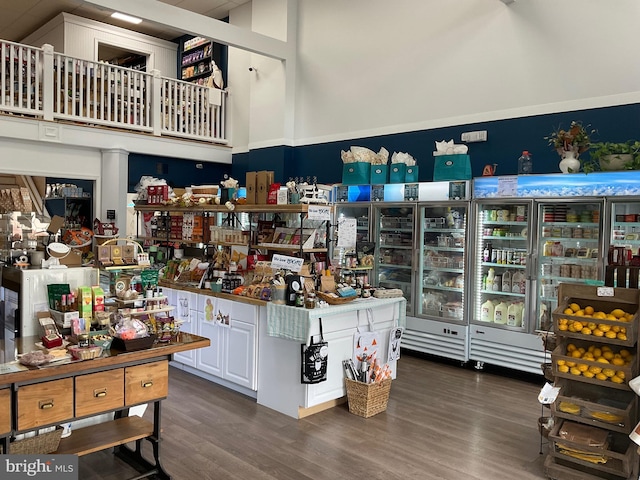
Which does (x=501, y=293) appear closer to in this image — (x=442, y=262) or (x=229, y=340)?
(x=442, y=262)

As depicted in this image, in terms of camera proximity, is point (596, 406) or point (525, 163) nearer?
point (596, 406)

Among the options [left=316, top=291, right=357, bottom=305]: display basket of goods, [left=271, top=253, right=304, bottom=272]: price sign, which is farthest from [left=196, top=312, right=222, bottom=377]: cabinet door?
[left=316, top=291, right=357, bottom=305]: display basket of goods

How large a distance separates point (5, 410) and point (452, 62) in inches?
240

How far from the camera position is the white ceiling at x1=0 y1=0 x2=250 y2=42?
9250 millimetres

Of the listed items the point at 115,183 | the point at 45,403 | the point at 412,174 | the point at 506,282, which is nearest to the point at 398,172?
the point at 412,174

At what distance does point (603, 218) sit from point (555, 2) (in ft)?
8.25

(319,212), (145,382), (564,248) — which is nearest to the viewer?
(145,382)

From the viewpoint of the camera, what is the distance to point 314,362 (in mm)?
4234

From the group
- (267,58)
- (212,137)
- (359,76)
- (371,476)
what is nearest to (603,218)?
(371,476)

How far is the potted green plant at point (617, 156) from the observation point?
4.88 meters

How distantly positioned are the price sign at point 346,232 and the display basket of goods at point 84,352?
2.69m

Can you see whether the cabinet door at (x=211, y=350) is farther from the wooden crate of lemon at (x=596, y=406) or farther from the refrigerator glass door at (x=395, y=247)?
Result: the wooden crate of lemon at (x=596, y=406)

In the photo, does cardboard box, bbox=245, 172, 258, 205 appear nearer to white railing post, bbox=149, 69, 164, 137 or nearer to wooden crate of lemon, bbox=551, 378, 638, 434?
wooden crate of lemon, bbox=551, 378, 638, 434

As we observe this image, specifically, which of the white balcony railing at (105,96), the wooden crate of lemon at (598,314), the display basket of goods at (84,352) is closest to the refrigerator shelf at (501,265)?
the wooden crate of lemon at (598,314)
